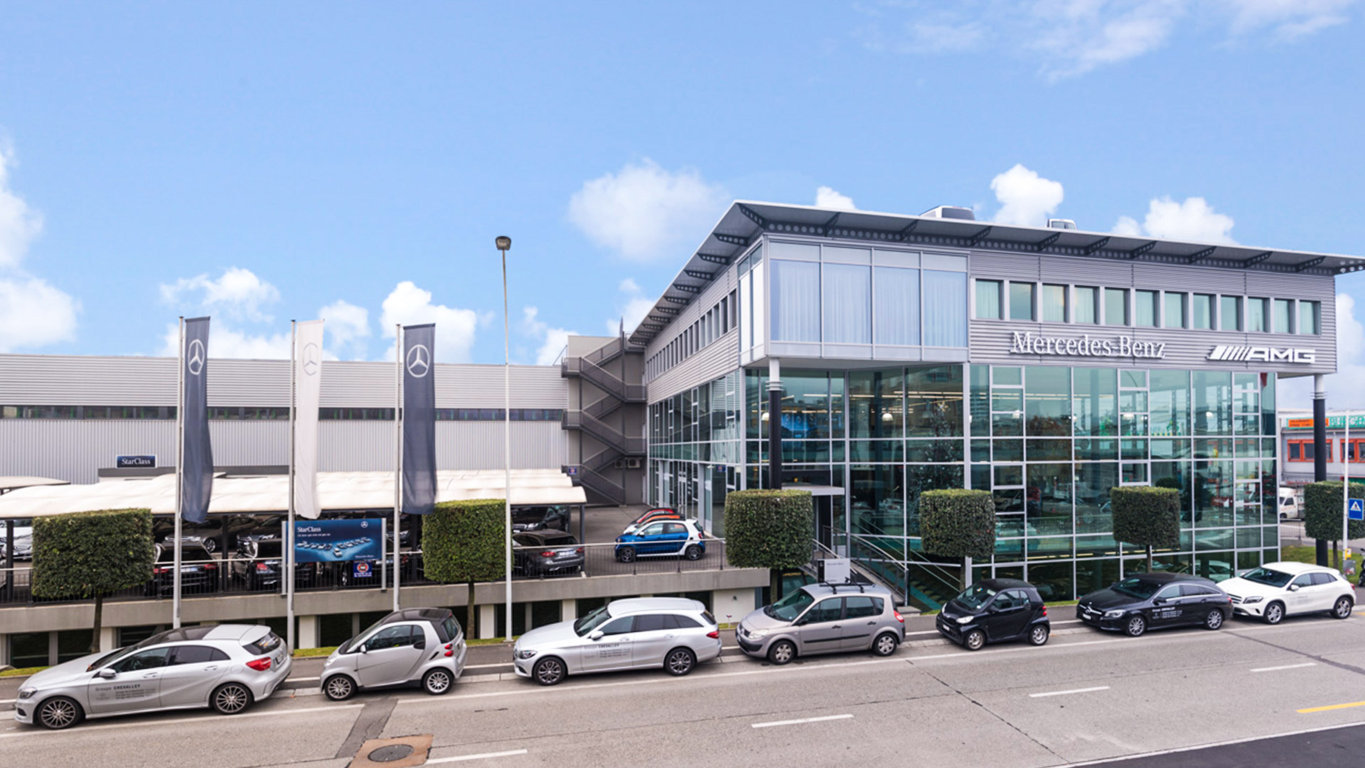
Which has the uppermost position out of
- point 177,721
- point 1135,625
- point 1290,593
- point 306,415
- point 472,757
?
point 306,415

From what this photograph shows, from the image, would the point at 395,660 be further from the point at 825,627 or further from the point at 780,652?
the point at 825,627

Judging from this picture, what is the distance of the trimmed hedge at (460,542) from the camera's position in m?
17.6

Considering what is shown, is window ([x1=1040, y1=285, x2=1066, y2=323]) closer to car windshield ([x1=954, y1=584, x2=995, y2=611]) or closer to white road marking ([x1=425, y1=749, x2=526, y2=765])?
car windshield ([x1=954, y1=584, x2=995, y2=611])

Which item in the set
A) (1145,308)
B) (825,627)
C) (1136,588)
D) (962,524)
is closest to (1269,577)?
(1136,588)

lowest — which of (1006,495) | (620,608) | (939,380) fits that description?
(620,608)

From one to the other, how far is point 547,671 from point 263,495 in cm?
1168

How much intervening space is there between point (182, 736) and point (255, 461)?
3318 cm

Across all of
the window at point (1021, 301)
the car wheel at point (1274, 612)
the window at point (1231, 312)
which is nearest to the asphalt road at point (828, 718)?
the car wheel at point (1274, 612)

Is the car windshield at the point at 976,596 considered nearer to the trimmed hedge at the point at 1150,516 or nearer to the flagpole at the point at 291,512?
the trimmed hedge at the point at 1150,516

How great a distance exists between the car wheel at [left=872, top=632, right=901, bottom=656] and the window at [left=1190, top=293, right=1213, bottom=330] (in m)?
18.4

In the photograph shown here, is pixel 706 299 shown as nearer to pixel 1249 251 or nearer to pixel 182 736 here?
pixel 1249 251

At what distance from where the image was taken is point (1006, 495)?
23.2 meters

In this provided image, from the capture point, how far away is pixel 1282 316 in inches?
1065

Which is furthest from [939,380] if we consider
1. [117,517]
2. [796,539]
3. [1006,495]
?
[117,517]
